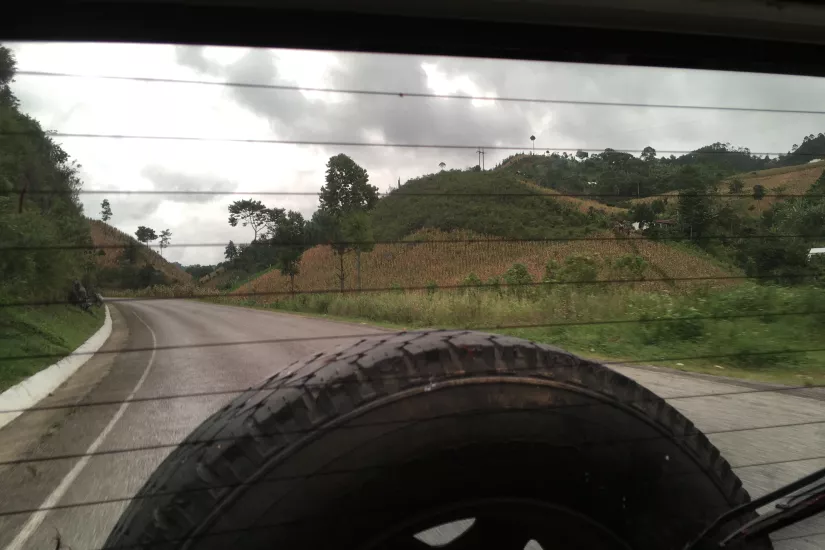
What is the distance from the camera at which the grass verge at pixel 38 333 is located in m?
2.68

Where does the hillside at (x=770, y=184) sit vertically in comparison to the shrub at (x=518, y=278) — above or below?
above

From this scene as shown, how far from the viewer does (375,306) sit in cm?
293

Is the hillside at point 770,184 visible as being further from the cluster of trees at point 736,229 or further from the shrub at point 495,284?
the shrub at point 495,284

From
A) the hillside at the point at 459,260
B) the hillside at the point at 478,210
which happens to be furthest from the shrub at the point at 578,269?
the hillside at the point at 478,210

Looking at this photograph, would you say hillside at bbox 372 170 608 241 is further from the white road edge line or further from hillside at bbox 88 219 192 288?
the white road edge line

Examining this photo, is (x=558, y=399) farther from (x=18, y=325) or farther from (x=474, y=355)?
(x=18, y=325)

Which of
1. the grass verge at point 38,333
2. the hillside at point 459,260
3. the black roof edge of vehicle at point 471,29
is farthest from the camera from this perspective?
the grass verge at point 38,333

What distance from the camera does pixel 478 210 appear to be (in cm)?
236

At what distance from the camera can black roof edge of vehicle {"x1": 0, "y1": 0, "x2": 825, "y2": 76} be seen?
1.32 metres

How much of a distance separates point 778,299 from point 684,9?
3401 mm

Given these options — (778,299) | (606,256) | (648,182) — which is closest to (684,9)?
(648,182)

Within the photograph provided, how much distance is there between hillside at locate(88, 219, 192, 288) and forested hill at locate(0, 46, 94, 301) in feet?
0.14

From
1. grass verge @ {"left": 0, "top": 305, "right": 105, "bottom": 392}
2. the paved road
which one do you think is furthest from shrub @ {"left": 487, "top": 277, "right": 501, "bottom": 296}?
grass verge @ {"left": 0, "top": 305, "right": 105, "bottom": 392}

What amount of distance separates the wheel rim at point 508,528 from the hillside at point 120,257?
1.12 m
